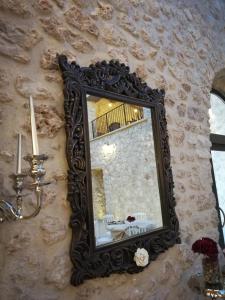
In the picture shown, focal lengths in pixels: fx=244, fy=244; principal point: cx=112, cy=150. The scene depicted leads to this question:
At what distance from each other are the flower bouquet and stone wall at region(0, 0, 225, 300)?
0.18 metres

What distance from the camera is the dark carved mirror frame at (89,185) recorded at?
38.2 inches

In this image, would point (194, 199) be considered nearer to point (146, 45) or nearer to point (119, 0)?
point (146, 45)

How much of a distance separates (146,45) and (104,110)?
2.16ft

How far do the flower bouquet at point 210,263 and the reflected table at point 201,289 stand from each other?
0.09 ft

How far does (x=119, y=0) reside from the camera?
1.47 meters

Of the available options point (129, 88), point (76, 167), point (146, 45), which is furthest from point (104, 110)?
point (146, 45)

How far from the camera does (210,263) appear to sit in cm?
125

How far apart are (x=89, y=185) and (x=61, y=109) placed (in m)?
0.34

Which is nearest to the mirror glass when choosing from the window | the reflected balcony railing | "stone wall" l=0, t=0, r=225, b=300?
the reflected balcony railing

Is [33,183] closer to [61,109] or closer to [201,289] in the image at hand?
[61,109]

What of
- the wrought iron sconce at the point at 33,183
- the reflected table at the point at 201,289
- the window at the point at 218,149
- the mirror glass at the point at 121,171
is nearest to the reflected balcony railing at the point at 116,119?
the mirror glass at the point at 121,171

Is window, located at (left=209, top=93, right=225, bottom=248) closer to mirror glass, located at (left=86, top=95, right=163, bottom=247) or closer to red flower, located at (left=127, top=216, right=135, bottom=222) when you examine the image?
mirror glass, located at (left=86, top=95, right=163, bottom=247)

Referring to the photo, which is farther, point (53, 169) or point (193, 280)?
point (193, 280)

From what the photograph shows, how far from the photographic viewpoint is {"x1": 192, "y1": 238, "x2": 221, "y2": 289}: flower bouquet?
122 centimetres
